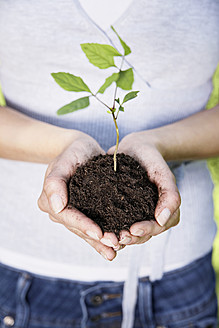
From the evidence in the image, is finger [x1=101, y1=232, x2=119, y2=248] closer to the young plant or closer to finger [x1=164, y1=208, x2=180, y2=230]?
finger [x1=164, y1=208, x2=180, y2=230]

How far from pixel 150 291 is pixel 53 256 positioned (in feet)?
0.91

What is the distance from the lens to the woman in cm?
81

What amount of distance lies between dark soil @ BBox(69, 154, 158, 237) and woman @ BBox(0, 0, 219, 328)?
59 millimetres

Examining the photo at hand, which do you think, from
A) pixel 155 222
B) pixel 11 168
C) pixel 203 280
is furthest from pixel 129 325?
pixel 11 168

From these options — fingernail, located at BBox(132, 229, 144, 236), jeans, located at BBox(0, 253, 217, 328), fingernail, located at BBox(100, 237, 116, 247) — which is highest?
fingernail, located at BBox(132, 229, 144, 236)

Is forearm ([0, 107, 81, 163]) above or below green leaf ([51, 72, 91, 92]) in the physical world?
below

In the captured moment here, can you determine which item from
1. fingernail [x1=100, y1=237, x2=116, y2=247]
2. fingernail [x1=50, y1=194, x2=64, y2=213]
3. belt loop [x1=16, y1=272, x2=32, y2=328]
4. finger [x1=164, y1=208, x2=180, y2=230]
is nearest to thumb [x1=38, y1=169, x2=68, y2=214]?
fingernail [x1=50, y1=194, x2=64, y2=213]

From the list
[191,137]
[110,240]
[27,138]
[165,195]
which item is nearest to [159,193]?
[165,195]

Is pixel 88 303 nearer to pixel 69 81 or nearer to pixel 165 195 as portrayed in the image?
pixel 165 195

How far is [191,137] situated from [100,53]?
39 centimetres

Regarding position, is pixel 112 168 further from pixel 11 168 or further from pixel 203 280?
pixel 203 280

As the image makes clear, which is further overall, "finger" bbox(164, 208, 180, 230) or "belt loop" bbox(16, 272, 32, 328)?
"belt loop" bbox(16, 272, 32, 328)

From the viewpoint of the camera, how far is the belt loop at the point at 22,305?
0.83 metres

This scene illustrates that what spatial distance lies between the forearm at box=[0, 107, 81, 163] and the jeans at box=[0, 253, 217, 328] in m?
0.32
